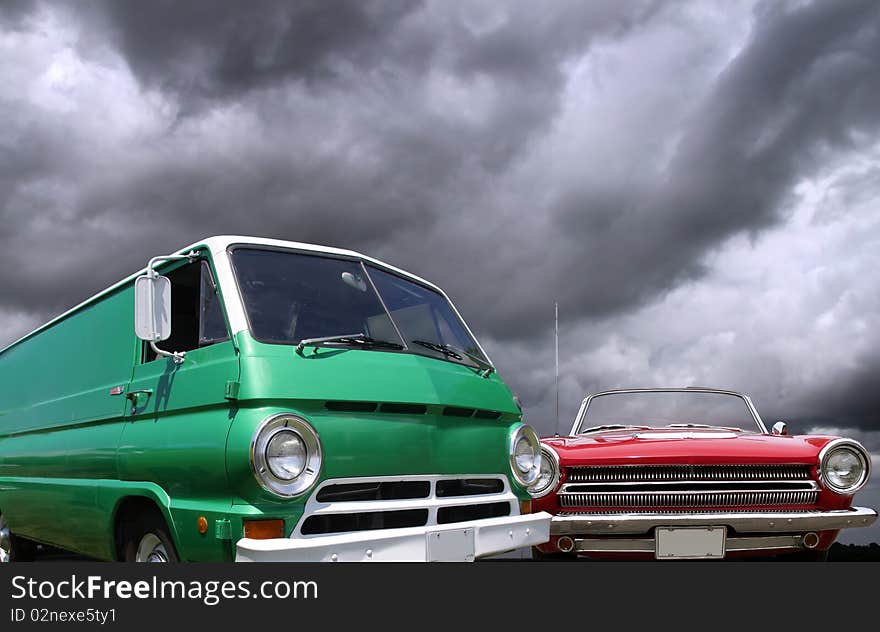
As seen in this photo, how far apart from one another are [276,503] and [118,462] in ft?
5.98

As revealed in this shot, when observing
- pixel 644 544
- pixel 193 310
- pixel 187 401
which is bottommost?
pixel 644 544

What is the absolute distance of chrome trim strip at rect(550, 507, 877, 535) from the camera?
19.1 ft

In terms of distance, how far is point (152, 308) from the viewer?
463 centimetres

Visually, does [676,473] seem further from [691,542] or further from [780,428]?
[780,428]

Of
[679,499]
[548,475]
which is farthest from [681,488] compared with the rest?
[548,475]

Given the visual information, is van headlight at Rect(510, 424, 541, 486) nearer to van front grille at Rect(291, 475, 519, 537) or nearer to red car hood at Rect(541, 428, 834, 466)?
van front grille at Rect(291, 475, 519, 537)

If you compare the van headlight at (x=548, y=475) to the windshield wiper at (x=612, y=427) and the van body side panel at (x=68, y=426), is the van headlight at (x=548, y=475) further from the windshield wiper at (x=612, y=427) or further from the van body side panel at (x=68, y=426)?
the van body side panel at (x=68, y=426)

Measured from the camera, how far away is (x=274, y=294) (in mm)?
4711

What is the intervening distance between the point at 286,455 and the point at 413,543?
81 centimetres

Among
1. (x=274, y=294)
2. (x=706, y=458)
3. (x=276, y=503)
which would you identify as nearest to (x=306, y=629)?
(x=276, y=503)

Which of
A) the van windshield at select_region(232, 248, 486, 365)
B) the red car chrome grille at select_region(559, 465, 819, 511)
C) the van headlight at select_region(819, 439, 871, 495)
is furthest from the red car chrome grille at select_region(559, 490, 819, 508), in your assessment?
the van windshield at select_region(232, 248, 486, 365)

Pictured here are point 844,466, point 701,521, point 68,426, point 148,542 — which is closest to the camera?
point 148,542

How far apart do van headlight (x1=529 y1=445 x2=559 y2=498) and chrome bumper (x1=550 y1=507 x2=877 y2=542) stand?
8.7 inches

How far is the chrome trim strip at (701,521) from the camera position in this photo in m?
5.82
